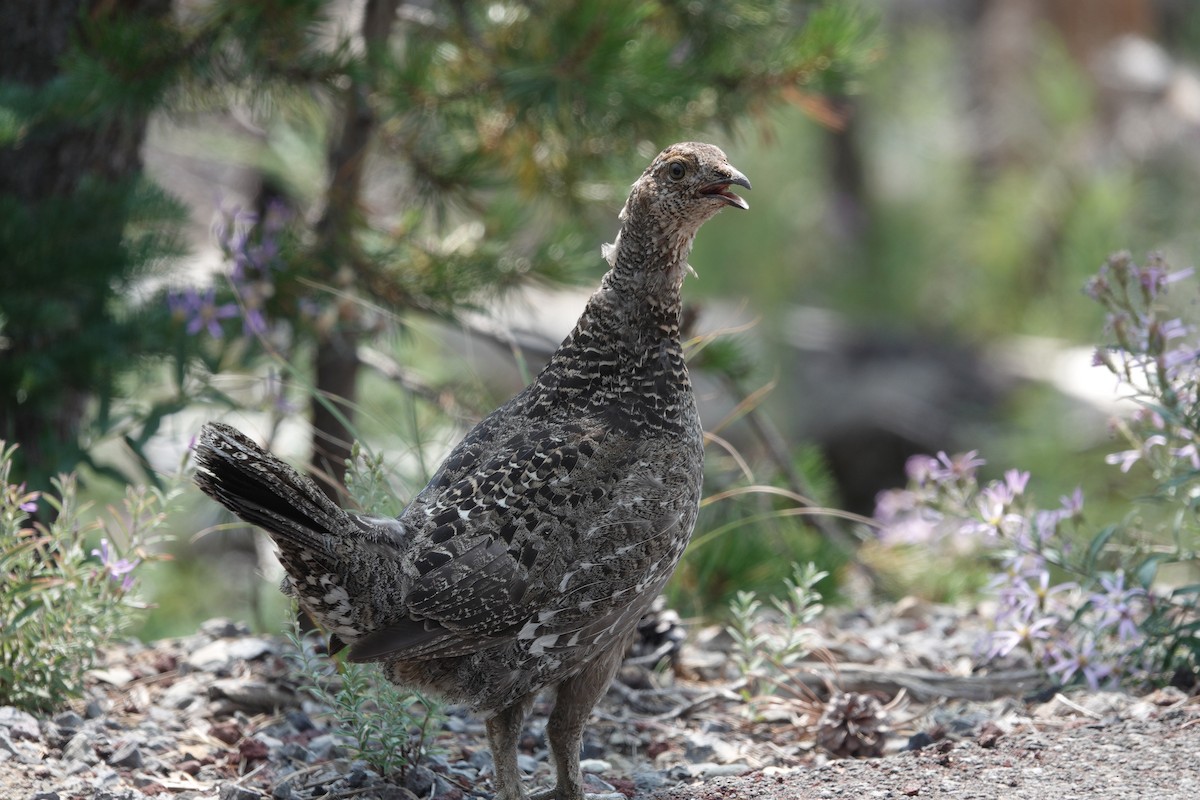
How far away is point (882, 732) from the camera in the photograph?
3.30 meters

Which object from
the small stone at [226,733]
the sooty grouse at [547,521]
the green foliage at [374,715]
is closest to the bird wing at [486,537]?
the sooty grouse at [547,521]

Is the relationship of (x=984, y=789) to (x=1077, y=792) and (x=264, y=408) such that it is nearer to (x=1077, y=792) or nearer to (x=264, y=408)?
(x=1077, y=792)

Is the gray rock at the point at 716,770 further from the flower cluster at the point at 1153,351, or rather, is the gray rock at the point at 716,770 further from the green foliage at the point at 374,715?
the flower cluster at the point at 1153,351

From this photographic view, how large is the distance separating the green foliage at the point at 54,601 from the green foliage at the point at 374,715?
57 centimetres

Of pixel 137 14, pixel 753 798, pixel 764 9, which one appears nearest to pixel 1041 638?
pixel 753 798

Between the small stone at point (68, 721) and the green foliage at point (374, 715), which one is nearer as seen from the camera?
the green foliage at point (374, 715)

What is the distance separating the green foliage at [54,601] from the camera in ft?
9.89

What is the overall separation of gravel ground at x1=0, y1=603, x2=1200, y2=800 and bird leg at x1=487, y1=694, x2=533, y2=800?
17cm

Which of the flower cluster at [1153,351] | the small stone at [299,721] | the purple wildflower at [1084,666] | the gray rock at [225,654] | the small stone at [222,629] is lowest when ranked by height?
the small stone at [299,721]

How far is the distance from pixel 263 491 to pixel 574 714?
3.05 feet

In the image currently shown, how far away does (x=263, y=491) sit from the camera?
2463mm

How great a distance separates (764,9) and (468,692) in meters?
2.95

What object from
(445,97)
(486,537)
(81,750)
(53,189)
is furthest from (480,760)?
(53,189)

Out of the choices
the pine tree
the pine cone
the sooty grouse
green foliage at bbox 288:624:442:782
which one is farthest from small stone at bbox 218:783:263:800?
the pine cone
